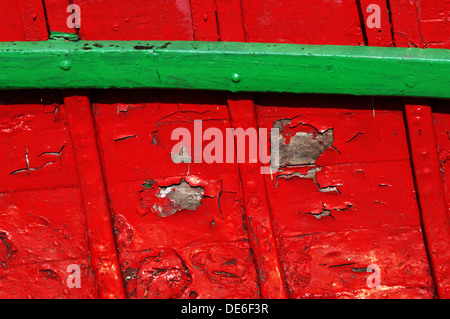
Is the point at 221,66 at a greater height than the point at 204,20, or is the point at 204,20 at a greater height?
the point at 204,20

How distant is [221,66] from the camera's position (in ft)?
5.65

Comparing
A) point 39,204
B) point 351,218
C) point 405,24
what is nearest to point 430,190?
point 351,218

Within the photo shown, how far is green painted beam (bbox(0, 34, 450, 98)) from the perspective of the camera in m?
1.71

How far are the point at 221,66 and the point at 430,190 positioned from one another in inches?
38.9

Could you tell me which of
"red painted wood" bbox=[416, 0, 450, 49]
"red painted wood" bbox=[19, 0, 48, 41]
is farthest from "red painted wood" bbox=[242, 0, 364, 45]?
"red painted wood" bbox=[19, 0, 48, 41]

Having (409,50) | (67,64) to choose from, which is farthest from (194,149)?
(409,50)

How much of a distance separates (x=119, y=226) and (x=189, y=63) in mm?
738

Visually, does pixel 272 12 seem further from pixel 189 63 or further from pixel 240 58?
pixel 189 63

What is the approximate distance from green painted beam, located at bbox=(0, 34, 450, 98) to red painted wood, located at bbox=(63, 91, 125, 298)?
0.11m

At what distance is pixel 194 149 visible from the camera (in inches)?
73.4

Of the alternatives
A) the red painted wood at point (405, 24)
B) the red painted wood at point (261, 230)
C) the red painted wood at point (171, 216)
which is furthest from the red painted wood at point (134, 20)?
the red painted wood at point (405, 24)

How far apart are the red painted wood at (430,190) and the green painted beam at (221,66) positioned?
0.11m

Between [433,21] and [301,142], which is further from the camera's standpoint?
[301,142]

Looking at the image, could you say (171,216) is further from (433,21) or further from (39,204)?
(433,21)
